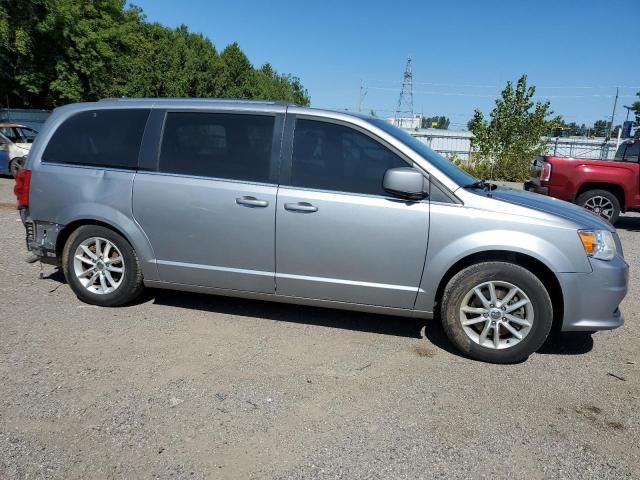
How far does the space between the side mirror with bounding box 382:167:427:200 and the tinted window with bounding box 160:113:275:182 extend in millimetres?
1018

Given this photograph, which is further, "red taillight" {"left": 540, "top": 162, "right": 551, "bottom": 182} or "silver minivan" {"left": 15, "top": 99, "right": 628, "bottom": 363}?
"red taillight" {"left": 540, "top": 162, "right": 551, "bottom": 182}

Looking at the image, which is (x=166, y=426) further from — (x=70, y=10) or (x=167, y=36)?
(x=167, y=36)

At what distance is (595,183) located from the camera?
1002cm

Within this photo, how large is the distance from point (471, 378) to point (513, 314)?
59 centimetres

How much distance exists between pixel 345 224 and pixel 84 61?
103ft

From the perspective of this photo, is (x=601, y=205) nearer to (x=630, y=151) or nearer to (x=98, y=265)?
(x=630, y=151)

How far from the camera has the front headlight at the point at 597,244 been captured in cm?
368

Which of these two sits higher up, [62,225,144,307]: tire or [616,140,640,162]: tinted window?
[616,140,640,162]: tinted window

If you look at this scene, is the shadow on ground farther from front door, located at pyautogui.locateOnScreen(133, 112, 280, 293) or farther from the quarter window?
front door, located at pyautogui.locateOnScreen(133, 112, 280, 293)

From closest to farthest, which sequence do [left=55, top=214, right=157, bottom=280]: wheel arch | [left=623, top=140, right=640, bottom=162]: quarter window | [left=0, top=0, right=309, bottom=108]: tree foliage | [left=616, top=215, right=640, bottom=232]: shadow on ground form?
[left=55, top=214, right=157, bottom=280]: wheel arch < [left=623, top=140, right=640, bottom=162]: quarter window < [left=616, top=215, right=640, bottom=232]: shadow on ground < [left=0, top=0, right=309, bottom=108]: tree foliage

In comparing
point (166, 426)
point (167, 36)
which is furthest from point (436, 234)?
point (167, 36)

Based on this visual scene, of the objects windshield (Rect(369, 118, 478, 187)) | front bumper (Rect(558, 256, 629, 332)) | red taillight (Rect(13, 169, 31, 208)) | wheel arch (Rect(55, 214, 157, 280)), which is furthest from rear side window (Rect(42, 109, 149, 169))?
front bumper (Rect(558, 256, 629, 332))

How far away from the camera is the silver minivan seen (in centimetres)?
374

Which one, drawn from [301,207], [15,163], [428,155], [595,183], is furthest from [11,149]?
[595,183]
